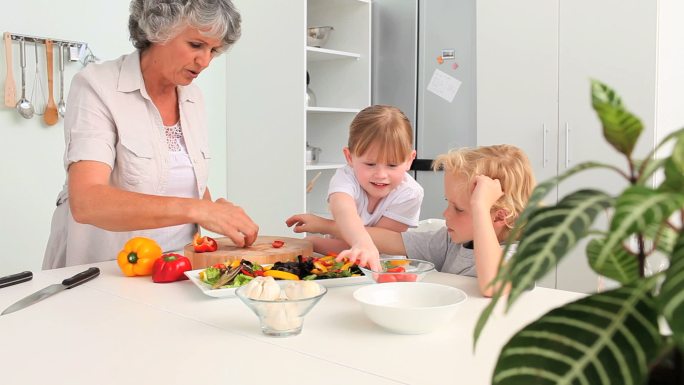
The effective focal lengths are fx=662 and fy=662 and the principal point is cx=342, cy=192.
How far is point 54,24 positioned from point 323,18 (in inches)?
67.1

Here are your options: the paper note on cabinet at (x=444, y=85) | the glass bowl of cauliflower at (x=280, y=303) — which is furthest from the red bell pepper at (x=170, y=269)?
the paper note on cabinet at (x=444, y=85)

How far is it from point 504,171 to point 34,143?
2.24 meters

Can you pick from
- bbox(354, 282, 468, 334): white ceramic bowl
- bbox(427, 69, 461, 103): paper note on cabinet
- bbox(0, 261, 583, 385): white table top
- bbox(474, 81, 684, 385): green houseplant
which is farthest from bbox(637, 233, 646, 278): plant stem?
bbox(427, 69, 461, 103): paper note on cabinet

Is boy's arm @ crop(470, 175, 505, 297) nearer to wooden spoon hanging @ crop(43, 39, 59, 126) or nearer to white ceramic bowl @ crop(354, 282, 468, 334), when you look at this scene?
white ceramic bowl @ crop(354, 282, 468, 334)

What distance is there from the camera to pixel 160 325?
1.24 metres

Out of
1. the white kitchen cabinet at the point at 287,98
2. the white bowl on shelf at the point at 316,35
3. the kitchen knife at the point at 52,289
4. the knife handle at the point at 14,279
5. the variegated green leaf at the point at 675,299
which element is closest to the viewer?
the variegated green leaf at the point at 675,299

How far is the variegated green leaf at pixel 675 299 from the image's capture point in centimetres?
28

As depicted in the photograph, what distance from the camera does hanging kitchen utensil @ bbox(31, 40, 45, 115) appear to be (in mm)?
3003

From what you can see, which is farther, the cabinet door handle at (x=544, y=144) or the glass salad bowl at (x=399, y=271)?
the cabinet door handle at (x=544, y=144)

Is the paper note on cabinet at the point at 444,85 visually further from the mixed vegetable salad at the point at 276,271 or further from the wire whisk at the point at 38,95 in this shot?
the mixed vegetable salad at the point at 276,271

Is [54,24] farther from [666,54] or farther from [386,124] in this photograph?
[666,54]

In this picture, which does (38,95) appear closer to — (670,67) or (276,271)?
(276,271)

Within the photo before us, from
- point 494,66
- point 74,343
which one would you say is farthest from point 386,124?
point 494,66

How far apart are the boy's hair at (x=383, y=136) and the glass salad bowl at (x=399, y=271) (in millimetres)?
498
